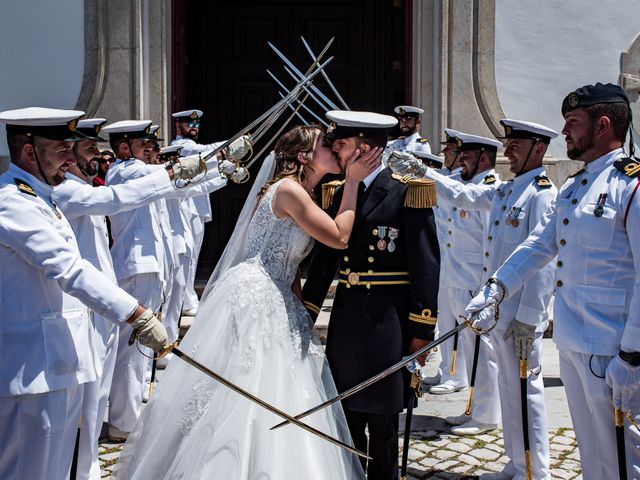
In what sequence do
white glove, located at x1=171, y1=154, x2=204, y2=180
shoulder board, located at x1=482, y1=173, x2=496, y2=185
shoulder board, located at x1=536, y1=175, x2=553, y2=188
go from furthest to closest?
shoulder board, located at x1=482, y1=173, x2=496, y2=185, shoulder board, located at x1=536, y1=175, x2=553, y2=188, white glove, located at x1=171, y1=154, x2=204, y2=180

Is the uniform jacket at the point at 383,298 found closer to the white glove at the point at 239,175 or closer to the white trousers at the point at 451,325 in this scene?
the white glove at the point at 239,175

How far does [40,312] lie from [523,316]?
2.57m

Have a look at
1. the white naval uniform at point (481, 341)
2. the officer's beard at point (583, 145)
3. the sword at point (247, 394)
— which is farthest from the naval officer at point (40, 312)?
the white naval uniform at point (481, 341)

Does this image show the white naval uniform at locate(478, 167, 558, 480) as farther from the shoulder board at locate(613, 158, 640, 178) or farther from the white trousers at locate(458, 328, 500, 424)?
the shoulder board at locate(613, 158, 640, 178)

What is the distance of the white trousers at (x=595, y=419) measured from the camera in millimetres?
3164

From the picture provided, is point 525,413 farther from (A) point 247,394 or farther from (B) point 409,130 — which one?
(B) point 409,130

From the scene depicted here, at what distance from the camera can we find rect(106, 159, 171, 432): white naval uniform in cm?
527

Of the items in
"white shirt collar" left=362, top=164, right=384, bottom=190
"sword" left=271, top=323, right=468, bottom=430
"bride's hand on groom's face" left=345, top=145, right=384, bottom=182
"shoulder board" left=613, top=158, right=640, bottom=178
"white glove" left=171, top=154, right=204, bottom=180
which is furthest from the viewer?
"white glove" left=171, top=154, right=204, bottom=180

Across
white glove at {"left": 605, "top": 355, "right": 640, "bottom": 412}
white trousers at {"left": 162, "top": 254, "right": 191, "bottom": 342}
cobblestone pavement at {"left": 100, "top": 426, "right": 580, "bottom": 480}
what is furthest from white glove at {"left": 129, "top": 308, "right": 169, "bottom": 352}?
white trousers at {"left": 162, "top": 254, "right": 191, "bottom": 342}

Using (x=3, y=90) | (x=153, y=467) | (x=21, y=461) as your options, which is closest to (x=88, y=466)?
(x=153, y=467)

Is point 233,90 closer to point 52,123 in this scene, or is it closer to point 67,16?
point 67,16

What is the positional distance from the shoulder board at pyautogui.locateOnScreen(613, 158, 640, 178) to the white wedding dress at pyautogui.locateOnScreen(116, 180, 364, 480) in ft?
4.96

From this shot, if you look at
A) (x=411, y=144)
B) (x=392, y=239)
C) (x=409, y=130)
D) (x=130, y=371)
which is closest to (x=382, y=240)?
(x=392, y=239)

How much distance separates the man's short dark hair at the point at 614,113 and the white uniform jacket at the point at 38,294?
7.12ft
